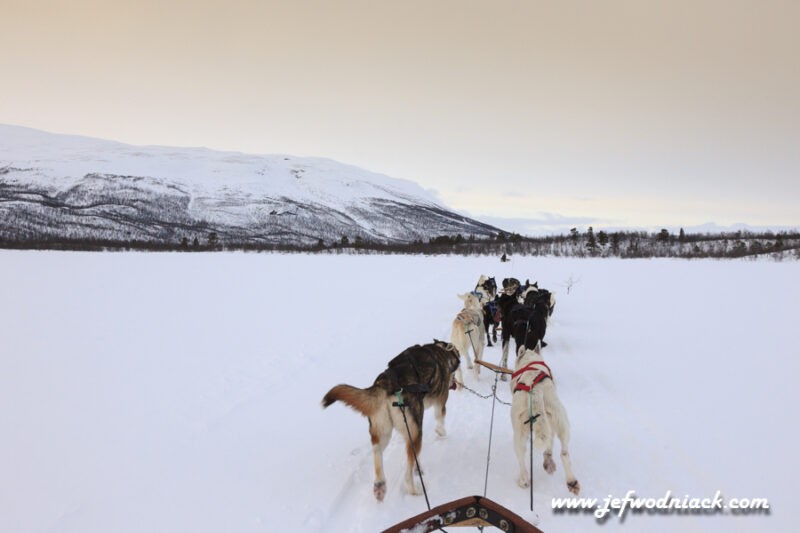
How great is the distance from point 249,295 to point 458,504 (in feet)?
49.0

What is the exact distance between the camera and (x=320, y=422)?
5219 millimetres

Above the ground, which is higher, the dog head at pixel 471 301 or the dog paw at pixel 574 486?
the dog head at pixel 471 301

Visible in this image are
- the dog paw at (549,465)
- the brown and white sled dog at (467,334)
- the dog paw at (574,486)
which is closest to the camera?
the dog paw at (574,486)

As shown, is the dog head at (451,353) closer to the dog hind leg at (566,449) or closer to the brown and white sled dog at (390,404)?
the brown and white sled dog at (390,404)

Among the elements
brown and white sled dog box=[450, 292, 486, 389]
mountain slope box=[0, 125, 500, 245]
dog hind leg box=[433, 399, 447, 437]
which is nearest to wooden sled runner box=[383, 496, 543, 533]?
dog hind leg box=[433, 399, 447, 437]

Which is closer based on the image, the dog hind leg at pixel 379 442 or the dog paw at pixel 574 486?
the dog hind leg at pixel 379 442

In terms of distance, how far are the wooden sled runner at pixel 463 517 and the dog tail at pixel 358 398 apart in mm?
1254

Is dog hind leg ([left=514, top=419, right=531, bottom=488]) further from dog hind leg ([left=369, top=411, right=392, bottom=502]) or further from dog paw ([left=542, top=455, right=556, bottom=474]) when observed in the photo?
dog hind leg ([left=369, top=411, right=392, bottom=502])

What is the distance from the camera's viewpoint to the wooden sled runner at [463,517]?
2.07m

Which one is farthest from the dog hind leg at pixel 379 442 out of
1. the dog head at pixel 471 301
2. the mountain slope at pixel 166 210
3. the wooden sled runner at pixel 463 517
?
the mountain slope at pixel 166 210

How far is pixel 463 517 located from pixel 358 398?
1365mm

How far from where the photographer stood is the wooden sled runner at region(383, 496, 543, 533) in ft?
6.79

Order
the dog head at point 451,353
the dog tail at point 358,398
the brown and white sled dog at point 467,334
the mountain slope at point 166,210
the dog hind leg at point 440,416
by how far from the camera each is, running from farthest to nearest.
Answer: the mountain slope at point 166,210 < the brown and white sled dog at point 467,334 < the dog head at point 451,353 < the dog hind leg at point 440,416 < the dog tail at point 358,398

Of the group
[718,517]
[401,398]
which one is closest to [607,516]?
[718,517]
